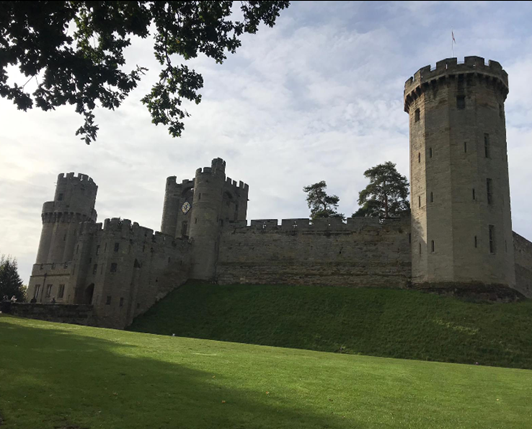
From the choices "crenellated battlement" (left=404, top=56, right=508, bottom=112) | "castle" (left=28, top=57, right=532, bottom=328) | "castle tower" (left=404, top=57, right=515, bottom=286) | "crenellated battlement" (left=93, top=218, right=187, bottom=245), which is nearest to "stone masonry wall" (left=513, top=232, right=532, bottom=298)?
"castle" (left=28, top=57, right=532, bottom=328)

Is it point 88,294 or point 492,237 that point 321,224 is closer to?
point 492,237

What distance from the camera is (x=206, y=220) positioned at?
44.8 meters

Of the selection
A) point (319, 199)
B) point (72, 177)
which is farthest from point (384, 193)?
point (72, 177)

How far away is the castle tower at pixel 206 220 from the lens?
44156 mm

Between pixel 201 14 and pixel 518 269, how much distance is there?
3864cm

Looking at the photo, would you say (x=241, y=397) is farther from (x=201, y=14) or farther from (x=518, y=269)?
(x=518, y=269)

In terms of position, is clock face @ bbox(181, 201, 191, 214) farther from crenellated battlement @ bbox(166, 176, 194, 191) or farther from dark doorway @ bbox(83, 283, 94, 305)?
dark doorway @ bbox(83, 283, 94, 305)

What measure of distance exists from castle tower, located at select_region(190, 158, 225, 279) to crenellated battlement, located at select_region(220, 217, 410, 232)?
65.2 inches

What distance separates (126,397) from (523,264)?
40414 mm

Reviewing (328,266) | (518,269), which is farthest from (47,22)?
(518,269)

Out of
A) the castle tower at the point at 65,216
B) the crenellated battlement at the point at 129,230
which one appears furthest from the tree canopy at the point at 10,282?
the crenellated battlement at the point at 129,230

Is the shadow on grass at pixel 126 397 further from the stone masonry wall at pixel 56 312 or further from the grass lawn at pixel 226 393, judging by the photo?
the stone masonry wall at pixel 56 312

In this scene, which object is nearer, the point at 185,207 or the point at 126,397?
the point at 126,397

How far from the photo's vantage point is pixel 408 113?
128 ft
